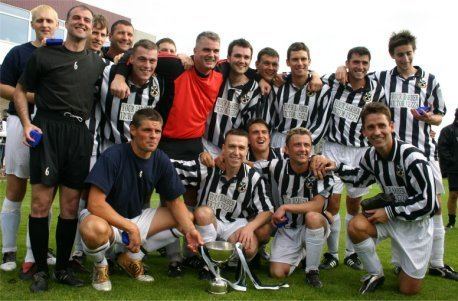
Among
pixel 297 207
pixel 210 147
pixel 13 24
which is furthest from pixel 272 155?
pixel 13 24

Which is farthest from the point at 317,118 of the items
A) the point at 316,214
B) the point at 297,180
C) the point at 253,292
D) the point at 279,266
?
the point at 253,292

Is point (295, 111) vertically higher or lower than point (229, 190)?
higher

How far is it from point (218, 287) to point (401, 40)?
2818 millimetres

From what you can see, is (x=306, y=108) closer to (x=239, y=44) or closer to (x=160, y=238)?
(x=239, y=44)

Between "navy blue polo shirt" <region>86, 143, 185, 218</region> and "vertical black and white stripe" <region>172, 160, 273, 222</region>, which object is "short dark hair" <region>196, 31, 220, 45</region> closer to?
"vertical black and white stripe" <region>172, 160, 273, 222</region>

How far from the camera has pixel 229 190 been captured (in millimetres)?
3947

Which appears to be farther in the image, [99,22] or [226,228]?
[99,22]

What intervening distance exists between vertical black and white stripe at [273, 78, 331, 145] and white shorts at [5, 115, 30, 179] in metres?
2.39

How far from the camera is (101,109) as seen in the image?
150 inches

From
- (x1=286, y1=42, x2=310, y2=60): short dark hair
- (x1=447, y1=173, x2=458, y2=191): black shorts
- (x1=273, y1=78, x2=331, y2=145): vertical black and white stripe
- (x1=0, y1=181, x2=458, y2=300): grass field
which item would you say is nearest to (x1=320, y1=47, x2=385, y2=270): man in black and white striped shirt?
(x1=273, y1=78, x2=331, y2=145): vertical black and white stripe

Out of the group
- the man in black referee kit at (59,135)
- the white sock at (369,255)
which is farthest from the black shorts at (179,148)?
the white sock at (369,255)

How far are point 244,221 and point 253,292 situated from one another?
78 cm

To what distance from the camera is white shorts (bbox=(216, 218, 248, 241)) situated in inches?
152

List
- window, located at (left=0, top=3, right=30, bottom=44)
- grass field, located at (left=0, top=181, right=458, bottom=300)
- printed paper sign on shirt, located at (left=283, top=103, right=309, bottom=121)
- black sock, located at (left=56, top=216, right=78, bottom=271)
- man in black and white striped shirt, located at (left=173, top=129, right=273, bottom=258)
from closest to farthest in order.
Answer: grass field, located at (left=0, top=181, right=458, bottom=300), black sock, located at (left=56, top=216, right=78, bottom=271), man in black and white striped shirt, located at (left=173, top=129, right=273, bottom=258), printed paper sign on shirt, located at (left=283, top=103, right=309, bottom=121), window, located at (left=0, top=3, right=30, bottom=44)
